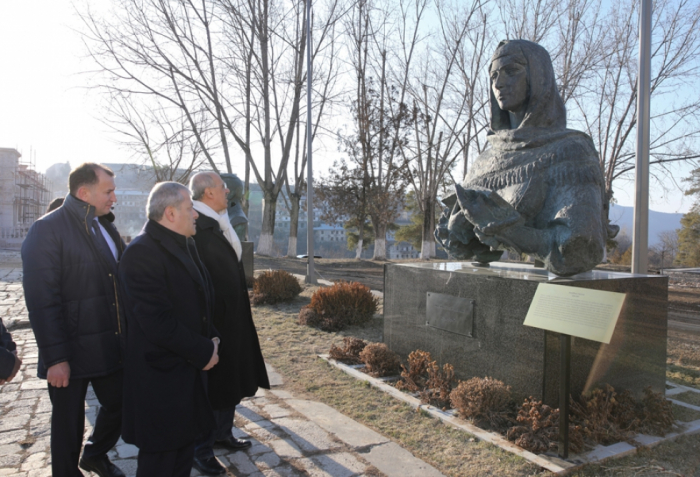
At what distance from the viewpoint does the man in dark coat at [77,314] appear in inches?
104

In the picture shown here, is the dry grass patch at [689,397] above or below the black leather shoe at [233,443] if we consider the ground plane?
above

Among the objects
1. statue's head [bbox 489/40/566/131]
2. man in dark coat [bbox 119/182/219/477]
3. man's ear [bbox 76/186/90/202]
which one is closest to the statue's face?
statue's head [bbox 489/40/566/131]

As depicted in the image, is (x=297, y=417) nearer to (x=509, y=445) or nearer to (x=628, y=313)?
(x=509, y=445)

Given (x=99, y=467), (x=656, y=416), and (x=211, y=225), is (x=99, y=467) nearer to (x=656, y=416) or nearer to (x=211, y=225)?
(x=211, y=225)

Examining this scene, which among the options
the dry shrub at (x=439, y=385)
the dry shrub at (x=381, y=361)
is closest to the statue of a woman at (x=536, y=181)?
the dry shrub at (x=439, y=385)

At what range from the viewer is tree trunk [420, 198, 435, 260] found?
82.0 feet

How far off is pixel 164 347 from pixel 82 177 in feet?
4.25

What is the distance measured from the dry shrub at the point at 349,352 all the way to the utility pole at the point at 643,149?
4.20 meters

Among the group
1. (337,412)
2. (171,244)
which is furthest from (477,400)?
(171,244)

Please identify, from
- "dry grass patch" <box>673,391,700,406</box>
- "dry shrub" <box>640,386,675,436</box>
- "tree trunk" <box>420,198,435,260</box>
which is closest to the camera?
"dry shrub" <box>640,386,675,436</box>

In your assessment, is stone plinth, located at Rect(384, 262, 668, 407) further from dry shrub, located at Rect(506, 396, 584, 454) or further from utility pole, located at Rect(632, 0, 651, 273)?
utility pole, located at Rect(632, 0, 651, 273)

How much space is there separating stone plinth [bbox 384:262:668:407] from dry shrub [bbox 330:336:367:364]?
1.17m

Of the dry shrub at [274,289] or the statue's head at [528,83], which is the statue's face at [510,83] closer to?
the statue's head at [528,83]

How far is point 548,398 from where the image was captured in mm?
3572
